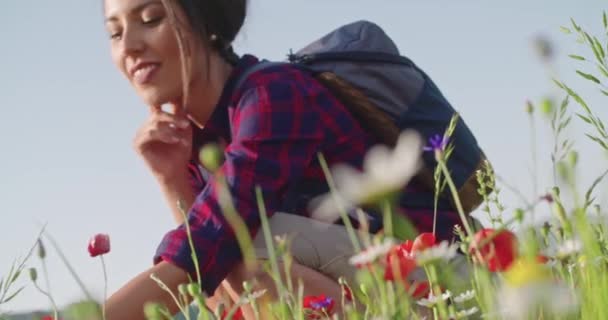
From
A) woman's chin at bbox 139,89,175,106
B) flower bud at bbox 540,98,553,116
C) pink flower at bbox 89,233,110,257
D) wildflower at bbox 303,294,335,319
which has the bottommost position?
wildflower at bbox 303,294,335,319

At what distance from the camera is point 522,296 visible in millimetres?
453

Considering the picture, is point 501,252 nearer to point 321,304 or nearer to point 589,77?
point 589,77

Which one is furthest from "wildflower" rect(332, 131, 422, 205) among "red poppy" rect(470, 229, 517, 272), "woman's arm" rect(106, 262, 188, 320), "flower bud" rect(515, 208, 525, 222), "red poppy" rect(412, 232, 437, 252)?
"woman's arm" rect(106, 262, 188, 320)

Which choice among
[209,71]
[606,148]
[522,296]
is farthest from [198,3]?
[522,296]

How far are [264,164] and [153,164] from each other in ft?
1.97

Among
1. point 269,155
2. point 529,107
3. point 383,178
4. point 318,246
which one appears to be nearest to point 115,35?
point 269,155

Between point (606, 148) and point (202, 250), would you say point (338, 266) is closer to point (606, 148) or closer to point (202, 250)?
point (202, 250)

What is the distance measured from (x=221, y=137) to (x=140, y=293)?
0.78 metres

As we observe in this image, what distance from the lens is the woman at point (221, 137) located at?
83.2 inches

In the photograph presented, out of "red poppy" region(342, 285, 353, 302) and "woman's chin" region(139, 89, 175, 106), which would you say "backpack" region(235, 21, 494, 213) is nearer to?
"woman's chin" region(139, 89, 175, 106)

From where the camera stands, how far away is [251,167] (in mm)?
2193

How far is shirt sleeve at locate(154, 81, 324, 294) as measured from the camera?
6.88ft

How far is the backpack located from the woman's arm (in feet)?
2.05

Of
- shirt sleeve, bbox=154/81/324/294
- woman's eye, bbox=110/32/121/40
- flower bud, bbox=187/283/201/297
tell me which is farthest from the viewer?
woman's eye, bbox=110/32/121/40
